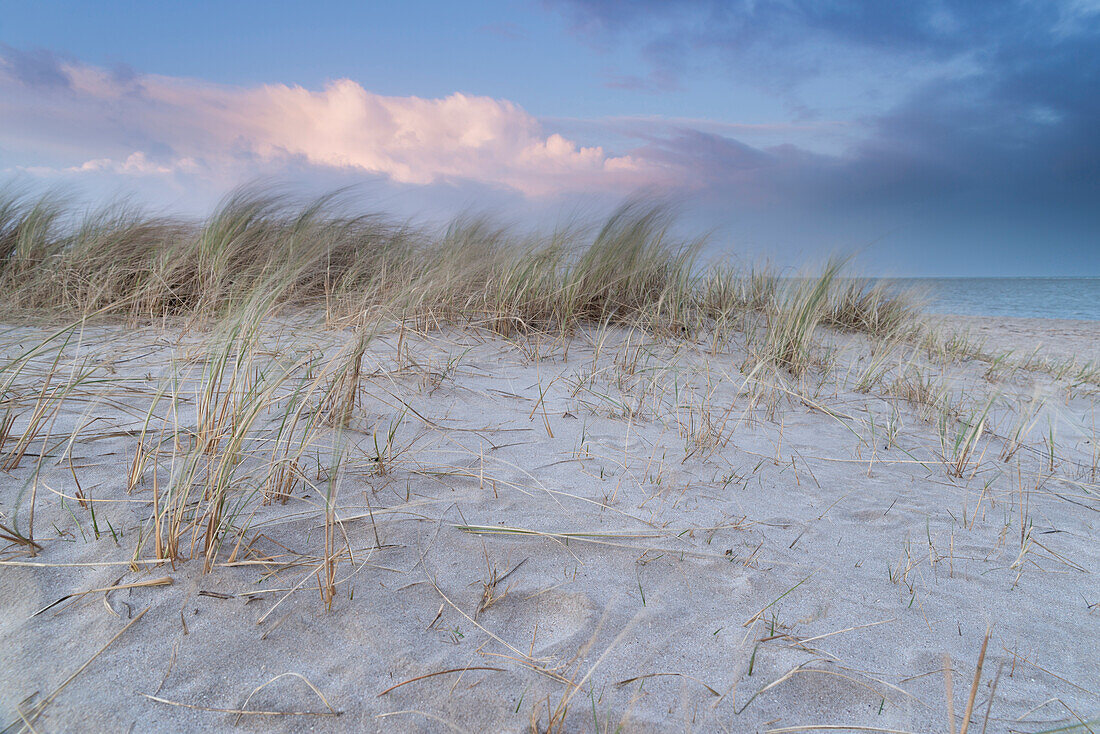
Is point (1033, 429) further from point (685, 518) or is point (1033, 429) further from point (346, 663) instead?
point (346, 663)

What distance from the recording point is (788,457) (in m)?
1.95

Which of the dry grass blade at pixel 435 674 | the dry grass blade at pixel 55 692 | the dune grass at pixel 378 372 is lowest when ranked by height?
the dry grass blade at pixel 55 692

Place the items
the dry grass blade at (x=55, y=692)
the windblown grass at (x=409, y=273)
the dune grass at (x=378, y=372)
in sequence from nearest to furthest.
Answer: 1. the dry grass blade at (x=55, y=692)
2. the dune grass at (x=378, y=372)
3. the windblown grass at (x=409, y=273)

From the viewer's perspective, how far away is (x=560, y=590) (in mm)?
1074

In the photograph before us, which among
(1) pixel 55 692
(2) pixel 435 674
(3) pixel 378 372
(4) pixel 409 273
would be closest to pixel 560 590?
(2) pixel 435 674

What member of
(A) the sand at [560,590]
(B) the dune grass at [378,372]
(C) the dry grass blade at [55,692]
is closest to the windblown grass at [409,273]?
(B) the dune grass at [378,372]

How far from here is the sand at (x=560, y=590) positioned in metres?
0.84

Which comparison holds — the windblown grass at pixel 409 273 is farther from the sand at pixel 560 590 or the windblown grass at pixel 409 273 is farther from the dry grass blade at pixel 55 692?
the dry grass blade at pixel 55 692

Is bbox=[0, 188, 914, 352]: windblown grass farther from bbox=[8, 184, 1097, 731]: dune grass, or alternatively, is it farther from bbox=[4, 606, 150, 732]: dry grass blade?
bbox=[4, 606, 150, 732]: dry grass blade

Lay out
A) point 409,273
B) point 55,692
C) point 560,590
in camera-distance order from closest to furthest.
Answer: point 55,692 → point 560,590 → point 409,273

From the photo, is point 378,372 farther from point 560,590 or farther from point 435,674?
point 435,674

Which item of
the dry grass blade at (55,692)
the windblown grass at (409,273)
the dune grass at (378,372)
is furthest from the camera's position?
the windblown grass at (409,273)

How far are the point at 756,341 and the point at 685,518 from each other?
2.20m

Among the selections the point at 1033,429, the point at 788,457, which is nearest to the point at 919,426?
the point at 1033,429
